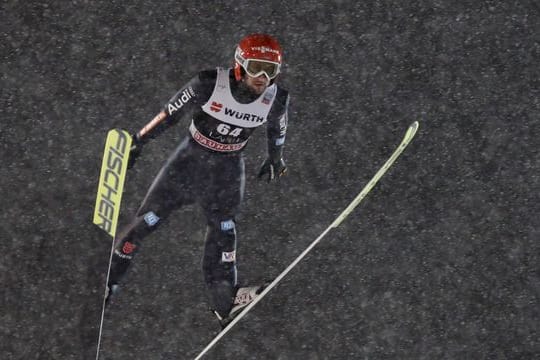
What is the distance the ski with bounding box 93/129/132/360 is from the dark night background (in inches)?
4.8

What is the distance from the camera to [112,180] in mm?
6707

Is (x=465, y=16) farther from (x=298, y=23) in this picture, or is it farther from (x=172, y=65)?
(x=172, y=65)

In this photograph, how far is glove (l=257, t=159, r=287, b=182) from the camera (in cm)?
687

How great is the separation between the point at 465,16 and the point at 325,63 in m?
0.99

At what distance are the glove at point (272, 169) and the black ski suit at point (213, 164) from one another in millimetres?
32

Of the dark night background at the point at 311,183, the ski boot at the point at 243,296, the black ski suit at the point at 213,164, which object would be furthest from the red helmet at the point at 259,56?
the ski boot at the point at 243,296

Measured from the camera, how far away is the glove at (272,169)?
6.87 m

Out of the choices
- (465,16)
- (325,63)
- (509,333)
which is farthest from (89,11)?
(509,333)

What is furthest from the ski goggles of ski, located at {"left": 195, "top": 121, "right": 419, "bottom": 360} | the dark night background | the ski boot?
the ski boot

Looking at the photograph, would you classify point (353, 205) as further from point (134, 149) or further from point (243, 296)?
point (134, 149)

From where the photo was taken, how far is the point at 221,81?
6.46 m

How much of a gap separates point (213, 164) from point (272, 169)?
1.35ft

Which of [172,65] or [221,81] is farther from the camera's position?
[172,65]

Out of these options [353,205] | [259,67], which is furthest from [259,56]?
[353,205]
